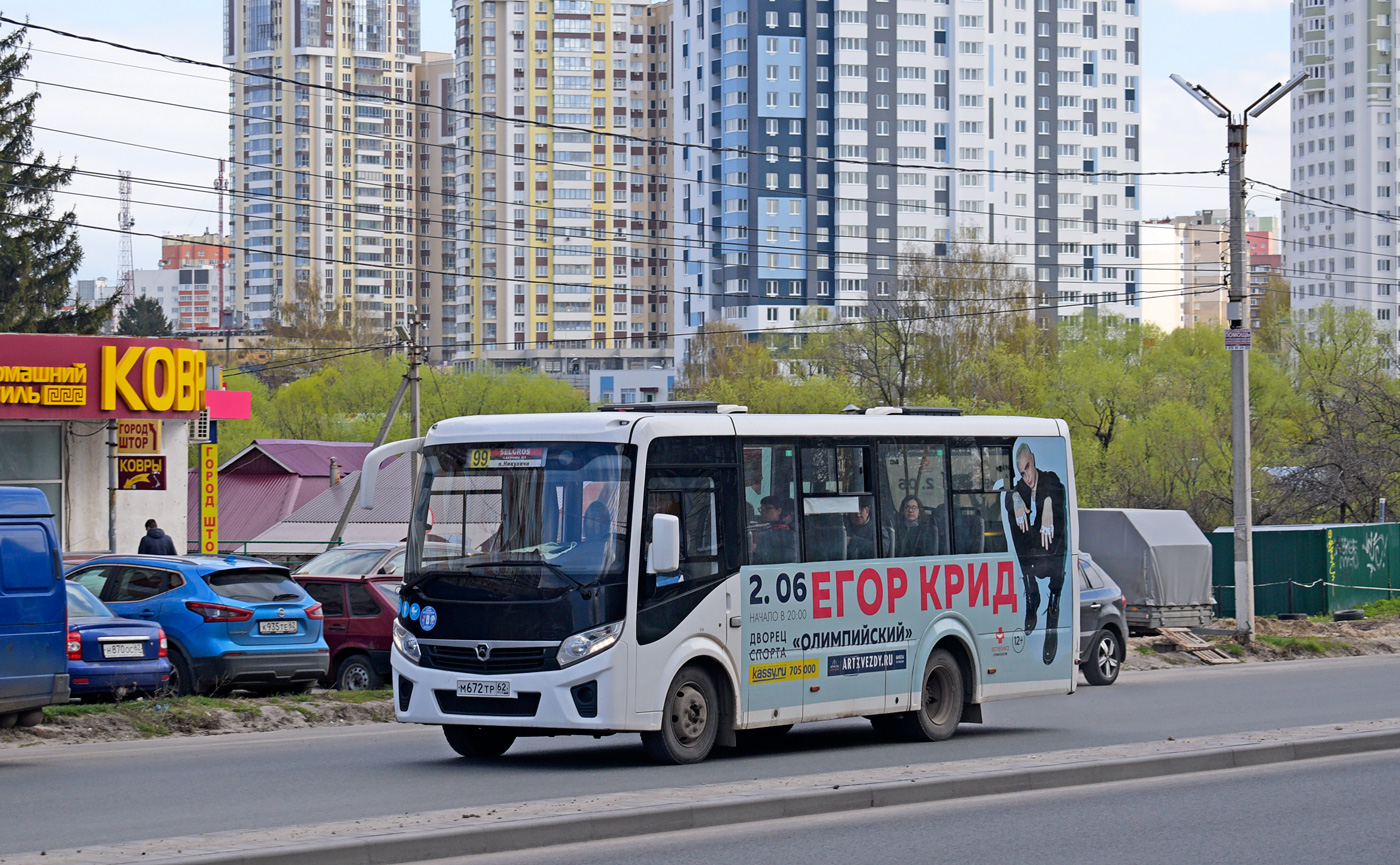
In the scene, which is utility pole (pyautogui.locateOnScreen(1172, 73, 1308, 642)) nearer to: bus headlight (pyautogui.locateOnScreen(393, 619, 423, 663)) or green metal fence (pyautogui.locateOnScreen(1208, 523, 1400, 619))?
green metal fence (pyautogui.locateOnScreen(1208, 523, 1400, 619))

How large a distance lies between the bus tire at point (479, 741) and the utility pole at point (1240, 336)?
57.5 feet

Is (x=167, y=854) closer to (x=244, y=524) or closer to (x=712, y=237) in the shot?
(x=244, y=524)

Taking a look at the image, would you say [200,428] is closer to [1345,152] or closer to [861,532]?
[861,532]

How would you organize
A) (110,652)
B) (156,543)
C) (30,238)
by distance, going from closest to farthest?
(110,652) < (156,543) < (30,238)

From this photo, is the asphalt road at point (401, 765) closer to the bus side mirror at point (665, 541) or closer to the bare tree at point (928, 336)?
the bus side mirror at point (665, 541)

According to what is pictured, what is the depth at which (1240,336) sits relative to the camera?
28.6 m

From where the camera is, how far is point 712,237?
158500mm

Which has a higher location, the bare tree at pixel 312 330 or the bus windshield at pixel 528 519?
the bare tree at pixel 312 330

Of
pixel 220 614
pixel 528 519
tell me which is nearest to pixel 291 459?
pixel 220 614

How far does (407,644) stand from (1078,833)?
17.8ft

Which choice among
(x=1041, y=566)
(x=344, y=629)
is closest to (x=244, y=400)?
(x=344, y=629)

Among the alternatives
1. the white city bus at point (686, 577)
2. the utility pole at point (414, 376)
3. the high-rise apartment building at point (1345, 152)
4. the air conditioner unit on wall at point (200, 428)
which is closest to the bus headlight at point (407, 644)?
the white city bus at point (686, 577)

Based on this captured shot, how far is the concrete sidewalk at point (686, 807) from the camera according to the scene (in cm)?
834

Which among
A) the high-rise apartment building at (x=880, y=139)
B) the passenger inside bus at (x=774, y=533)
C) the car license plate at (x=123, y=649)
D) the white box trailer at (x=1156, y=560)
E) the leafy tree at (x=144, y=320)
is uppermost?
the high-rise apartment building at (x=880, y=139)
